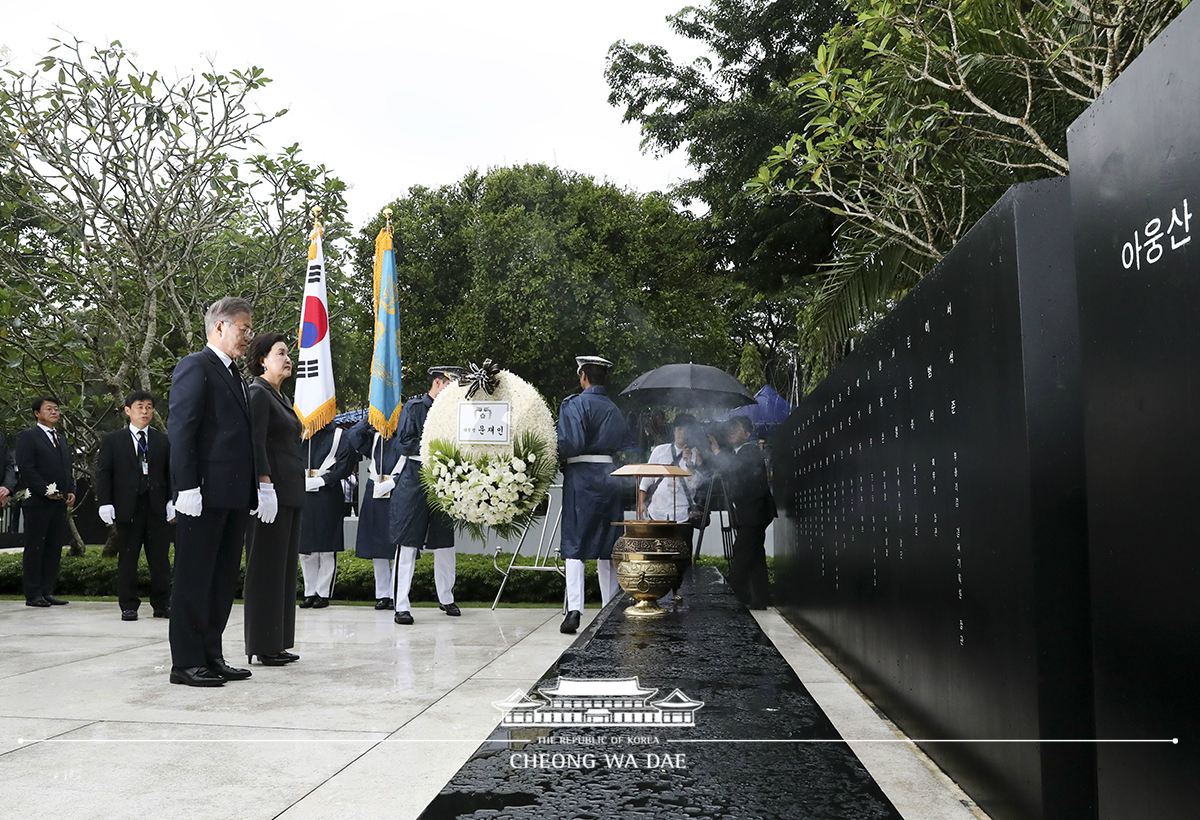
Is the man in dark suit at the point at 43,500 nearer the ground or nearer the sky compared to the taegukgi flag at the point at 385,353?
nearer the ground

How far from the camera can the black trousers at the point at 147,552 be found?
8.52m

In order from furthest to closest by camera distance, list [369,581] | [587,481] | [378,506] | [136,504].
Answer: [369,581]
[378,506]
[136,504]
[587,481]

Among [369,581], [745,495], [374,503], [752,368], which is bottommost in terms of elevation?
[369,581]

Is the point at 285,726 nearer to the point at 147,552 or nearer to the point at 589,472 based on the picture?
the point at 589,472

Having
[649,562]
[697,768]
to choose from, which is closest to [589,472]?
[649,562]

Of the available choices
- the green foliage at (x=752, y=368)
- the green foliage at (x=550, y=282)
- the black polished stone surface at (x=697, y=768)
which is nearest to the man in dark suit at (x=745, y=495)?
the black polished stone surface at (x=697, y=768)

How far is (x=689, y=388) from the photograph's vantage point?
404 inches

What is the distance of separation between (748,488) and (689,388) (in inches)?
72.2

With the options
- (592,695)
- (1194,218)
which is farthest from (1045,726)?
(1194,218)

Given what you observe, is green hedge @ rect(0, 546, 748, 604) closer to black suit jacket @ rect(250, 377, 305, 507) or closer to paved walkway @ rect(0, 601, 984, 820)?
paved walkway @ rect(0, 601, 984, 820)

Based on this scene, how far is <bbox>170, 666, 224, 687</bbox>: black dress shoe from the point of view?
524 cm

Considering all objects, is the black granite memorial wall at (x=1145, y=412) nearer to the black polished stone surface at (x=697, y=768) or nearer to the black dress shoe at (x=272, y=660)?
the black polished stone surface at (x=697, y=768)

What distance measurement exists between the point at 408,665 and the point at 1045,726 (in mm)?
Answer: 4456

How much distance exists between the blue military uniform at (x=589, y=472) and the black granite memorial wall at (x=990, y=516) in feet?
9.64
